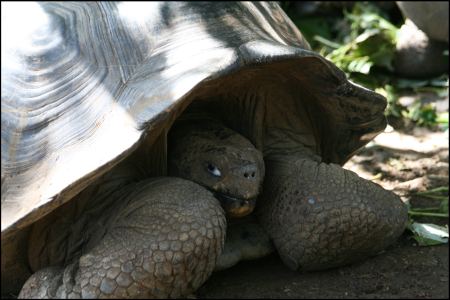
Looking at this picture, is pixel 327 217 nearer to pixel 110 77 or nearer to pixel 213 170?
pixel 213 170

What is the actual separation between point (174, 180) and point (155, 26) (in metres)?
0.52

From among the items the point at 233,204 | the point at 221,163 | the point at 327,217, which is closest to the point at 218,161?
the point at 221,163

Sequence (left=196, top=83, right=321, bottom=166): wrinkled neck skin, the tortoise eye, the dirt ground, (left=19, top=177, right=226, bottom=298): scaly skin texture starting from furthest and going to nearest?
(left=196, top=83, right=321, bottom=166): wrinkled neck skin < the tortoise eye < the dirt ground < (left=19, top=177, right=226, bottom=298): scaly skin texture

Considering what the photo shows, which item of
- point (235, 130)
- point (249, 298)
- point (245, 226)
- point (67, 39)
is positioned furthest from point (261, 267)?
point (67, 39)

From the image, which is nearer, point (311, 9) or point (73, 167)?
point (73, 167)

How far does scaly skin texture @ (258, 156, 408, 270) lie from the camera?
2.47 meters

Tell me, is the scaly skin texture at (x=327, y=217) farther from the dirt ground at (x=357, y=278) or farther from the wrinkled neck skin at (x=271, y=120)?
the wrinkled neck skin at (x=271, y=120)

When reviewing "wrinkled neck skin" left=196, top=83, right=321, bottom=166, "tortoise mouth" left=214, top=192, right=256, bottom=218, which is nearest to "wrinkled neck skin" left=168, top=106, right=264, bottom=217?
"tortoise mouth" left=214, top=192, right=256, bottom=218

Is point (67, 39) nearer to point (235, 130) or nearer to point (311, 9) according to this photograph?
point (235, 130)

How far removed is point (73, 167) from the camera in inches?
82.3

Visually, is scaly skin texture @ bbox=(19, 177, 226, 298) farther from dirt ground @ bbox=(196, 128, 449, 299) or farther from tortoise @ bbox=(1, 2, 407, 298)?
dirt ground @ bbox=(196, 128, 449, 299)

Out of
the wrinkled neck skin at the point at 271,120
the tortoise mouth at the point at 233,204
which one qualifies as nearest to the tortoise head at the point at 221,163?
the tortoise mouth at the point at 233,204

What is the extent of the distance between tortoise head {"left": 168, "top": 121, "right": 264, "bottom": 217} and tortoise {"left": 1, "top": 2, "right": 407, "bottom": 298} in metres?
0.02

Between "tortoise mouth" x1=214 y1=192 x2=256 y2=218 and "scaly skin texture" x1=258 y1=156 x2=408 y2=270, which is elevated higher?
"tortoise mouth" x1=214 y1=192 x2=256 y2=218
